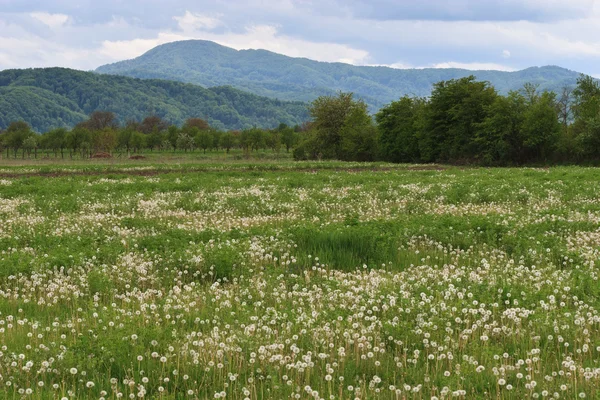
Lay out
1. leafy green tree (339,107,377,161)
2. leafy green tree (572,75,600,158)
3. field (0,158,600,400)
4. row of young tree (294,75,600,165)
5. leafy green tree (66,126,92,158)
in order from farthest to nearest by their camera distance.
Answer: leafy green tree (66,126,92,158)
leafy green tree (339,107,377,161)
row of young tree (294,75,600,165)
leafy green tree (572,75,600,158)
field (0,158,600,400)

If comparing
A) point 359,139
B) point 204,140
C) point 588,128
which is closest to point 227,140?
point 204,140

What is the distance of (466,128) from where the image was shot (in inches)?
2975

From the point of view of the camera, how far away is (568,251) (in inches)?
413

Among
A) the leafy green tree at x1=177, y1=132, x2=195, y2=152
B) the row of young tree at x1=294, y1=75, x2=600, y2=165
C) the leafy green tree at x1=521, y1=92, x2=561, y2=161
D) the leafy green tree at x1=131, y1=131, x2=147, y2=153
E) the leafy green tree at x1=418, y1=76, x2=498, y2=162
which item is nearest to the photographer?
the leafy green tree at x1=521, y1=92, x2=561, y2=161

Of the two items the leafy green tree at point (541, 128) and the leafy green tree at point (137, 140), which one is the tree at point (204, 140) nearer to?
the leafy green tree at point (137, 140)

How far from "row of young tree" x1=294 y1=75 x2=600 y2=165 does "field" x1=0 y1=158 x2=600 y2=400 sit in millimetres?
57258

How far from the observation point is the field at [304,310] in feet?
17.8

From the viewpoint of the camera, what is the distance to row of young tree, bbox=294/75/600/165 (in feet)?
218

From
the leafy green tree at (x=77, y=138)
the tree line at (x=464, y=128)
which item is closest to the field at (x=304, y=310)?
the tree line at (x=464, y=128)

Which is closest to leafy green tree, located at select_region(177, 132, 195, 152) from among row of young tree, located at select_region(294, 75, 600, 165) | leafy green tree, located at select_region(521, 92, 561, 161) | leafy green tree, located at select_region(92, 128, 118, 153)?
leafy green tree, located at select_region(92, 128, 118, 153)

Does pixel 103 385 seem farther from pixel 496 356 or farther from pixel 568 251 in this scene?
pixel 568 251

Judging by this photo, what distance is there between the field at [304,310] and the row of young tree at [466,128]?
57.3 meters

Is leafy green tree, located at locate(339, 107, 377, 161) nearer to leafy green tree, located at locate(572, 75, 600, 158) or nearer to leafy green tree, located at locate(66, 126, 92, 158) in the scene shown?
leafy green tree, located at locate(572, 75, 600, 158)

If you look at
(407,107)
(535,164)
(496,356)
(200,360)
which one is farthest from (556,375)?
(407,107)
